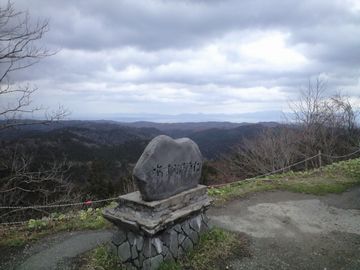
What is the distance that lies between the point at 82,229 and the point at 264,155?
1934cm

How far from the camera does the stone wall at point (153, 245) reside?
4547 millimetres

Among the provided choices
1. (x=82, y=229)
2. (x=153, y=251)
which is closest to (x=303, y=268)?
(x=153, y=251)

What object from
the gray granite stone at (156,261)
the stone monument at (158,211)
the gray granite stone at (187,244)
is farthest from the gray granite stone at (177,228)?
the gray granite stone at (156,261)

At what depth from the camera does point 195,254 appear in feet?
16.7

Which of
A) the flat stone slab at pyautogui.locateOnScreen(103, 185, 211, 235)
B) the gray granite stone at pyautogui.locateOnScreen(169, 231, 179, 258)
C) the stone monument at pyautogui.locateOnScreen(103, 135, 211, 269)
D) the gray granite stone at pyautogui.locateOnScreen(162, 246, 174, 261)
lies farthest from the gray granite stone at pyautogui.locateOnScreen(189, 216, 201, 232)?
the gray granite stone at pyautogui.locateOnScreen(162, 246, 174, 261)

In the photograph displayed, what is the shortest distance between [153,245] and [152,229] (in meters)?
0.37

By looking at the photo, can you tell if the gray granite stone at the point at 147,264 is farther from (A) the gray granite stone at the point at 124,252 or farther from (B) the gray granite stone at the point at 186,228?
(B) the gray granite stone at the point at 186,228

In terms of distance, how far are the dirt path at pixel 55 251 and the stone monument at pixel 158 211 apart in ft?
3.00

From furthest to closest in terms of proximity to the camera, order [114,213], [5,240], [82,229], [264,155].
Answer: [264,155], [82,229], [5,240], [114,213]

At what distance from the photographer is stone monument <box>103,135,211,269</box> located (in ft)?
14.9

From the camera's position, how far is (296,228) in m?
6.29

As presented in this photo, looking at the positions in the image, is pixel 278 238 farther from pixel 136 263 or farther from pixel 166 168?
pixel 136 263

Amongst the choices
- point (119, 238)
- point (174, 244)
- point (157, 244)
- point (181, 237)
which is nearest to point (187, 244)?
point (181, 237)

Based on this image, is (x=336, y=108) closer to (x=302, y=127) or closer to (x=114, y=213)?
(x=302, y=127)
